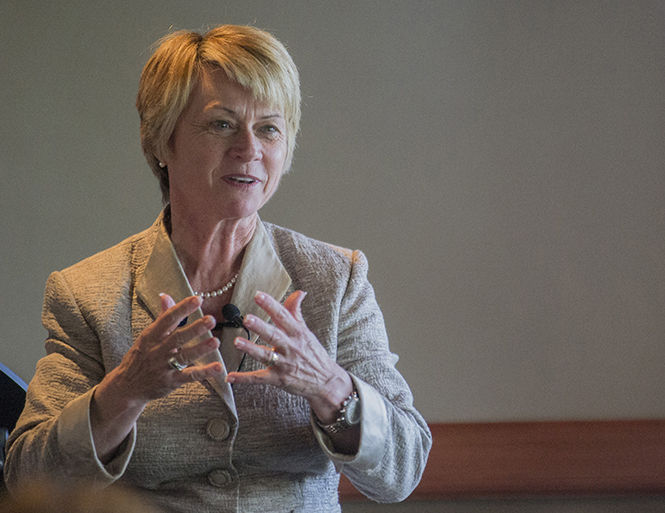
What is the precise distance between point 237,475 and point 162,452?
0.50 feet

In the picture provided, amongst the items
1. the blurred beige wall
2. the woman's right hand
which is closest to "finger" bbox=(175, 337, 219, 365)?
the woman's right hand

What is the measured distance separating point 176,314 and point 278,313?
0.56ft

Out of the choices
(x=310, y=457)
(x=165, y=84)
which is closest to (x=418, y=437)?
(x=310, y=457)

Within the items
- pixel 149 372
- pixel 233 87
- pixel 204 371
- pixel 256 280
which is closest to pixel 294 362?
pixel 204 371

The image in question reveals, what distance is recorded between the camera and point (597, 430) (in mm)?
2916

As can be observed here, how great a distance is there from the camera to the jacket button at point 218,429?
1.59 meters

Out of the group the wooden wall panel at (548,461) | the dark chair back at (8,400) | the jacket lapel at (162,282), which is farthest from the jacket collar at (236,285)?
the wooden wall panel at (548,461)

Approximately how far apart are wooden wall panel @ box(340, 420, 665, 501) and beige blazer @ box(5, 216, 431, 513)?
126 centimetres

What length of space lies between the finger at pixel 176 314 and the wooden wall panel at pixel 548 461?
1691 mm

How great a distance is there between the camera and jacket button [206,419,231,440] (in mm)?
1593

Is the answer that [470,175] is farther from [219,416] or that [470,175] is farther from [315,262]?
[219,416]

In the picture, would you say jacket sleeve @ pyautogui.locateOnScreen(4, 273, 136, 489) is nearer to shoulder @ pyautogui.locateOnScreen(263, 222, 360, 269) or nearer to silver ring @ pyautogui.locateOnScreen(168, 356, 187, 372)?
silver ring @ pyautogui.locateOnScreen(168, 356, 187, 372)

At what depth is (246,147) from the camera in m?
1.71

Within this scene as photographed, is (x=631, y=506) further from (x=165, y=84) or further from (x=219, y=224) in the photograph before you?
(x=165, y=84)
